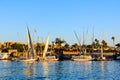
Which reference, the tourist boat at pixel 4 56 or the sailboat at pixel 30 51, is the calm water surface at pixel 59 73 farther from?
the tourist boat at pixel 4 56

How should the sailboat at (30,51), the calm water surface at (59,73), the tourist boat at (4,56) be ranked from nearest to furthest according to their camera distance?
1. the calm water surface at (59,73)
2. the sailboat at (30,51)
3. the tourist boat at (4,56)

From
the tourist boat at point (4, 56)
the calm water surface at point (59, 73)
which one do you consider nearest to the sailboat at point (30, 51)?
the calm water surface at point (59, 73)

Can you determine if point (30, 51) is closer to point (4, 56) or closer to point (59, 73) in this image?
point (4, 56)

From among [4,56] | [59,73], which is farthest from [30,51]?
[59,73]

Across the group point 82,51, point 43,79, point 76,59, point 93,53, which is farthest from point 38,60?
point 43,79

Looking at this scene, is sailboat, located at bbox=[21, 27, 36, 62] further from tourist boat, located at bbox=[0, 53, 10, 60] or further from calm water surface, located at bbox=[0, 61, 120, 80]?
tourist boat, located at bbox=[0, 53, 10, 60]

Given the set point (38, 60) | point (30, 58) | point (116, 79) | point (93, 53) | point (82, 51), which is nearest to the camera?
point (116, 79)

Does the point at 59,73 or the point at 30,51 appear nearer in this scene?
the point at 59,73

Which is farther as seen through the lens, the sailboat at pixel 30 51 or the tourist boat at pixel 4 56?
the tourist boat at pixel 4 56

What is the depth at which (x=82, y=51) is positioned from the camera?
170 m

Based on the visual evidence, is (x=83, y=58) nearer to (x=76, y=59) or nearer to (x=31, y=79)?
(x=76, y=59)

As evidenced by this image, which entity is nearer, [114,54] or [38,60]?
[38,60]

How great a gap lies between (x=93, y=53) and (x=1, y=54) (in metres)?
45.0

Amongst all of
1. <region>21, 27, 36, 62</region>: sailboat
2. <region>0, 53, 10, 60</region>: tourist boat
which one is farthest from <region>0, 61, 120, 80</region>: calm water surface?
<region>0, 53, 10, 60</region>: tourist boat
